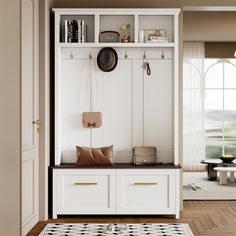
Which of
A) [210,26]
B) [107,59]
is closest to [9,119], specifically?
[107,59]

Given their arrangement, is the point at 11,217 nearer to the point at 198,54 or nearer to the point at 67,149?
the point at 67,149

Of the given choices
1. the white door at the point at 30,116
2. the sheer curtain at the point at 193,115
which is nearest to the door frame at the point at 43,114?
the white door at the point at 30,116

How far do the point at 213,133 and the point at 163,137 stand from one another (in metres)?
4.86

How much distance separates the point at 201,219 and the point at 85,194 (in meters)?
1.31

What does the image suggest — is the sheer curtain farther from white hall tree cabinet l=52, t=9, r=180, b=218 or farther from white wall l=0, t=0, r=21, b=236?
white wall l=0, t=0, r=21, b=236

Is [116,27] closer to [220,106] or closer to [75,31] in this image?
[75,31]

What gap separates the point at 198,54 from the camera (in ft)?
30.5

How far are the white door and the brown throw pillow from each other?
1.68ft

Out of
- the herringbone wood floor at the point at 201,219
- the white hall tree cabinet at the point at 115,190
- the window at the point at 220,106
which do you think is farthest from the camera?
the window at the point at 220,106

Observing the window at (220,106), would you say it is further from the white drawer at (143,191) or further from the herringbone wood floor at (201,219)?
the white drawer at (143,191)

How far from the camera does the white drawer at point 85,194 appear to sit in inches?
186

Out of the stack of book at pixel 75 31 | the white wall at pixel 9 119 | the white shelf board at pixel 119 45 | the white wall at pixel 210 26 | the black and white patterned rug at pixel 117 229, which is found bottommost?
the black and white patterned rug at pixel 117 229

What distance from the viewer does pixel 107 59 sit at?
16.2ft

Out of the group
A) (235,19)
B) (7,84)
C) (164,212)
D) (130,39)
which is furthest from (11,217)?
(235,19)
